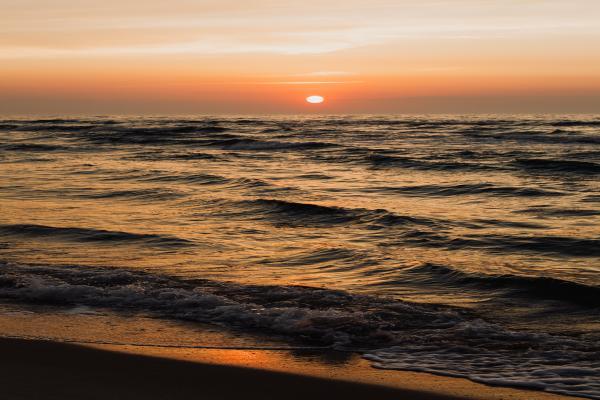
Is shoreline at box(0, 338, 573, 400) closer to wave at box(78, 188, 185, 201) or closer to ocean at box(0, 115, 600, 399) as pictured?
ocean at box(0, 115, 600, 399)

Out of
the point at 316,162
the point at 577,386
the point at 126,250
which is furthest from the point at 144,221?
the point at 316,162

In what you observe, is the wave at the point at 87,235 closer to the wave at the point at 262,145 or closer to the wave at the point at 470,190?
the wave at the point at 470,190

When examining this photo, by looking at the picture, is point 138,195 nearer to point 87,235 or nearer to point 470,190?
point 87,235

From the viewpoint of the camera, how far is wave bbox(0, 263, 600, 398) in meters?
5.79

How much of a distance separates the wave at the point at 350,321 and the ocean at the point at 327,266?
0.08 ft

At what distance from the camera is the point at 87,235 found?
12.0 meters

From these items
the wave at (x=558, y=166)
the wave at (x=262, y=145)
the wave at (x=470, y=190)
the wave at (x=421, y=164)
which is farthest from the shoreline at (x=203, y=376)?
the wave at (x=262, y=145)

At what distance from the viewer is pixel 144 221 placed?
13688mm

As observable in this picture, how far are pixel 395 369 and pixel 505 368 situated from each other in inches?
36.1

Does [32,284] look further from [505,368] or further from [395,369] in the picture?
[505,368]

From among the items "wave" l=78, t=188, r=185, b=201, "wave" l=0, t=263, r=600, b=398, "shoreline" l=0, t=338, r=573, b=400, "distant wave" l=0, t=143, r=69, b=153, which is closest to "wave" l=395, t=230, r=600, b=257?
"wave" l=0, t=263, r=600, b=398

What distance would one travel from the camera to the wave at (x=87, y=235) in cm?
1161

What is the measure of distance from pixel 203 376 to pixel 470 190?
47.5 ft

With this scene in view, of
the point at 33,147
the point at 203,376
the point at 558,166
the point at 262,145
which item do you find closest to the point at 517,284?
the point at 203,376
